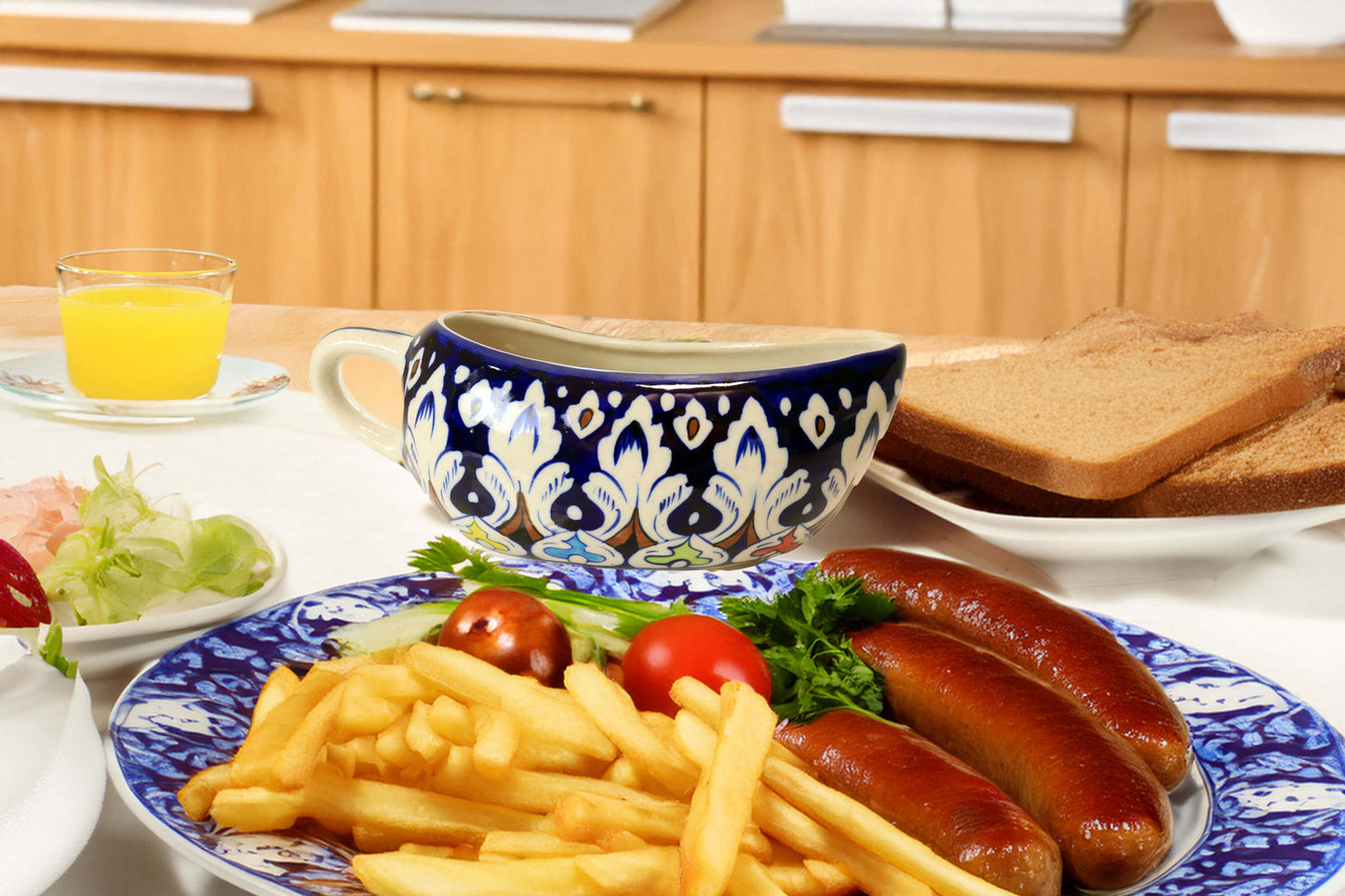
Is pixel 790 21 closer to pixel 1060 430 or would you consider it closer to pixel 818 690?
pixel 1060 430

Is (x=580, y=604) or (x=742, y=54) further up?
(x=742, y=54)

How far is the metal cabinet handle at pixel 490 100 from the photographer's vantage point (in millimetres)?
3451

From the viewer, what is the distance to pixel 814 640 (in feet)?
2.70

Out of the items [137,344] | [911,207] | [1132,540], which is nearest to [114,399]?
[137,344]

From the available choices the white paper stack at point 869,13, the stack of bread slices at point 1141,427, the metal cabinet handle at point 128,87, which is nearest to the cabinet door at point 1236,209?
the white paper stack at point 869,13

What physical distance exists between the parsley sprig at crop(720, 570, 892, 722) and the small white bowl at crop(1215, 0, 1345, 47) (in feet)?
9.12

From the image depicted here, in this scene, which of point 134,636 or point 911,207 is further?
point 911,207

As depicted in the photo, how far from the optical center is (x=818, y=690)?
0.78m

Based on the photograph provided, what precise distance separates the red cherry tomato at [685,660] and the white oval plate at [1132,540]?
30cm

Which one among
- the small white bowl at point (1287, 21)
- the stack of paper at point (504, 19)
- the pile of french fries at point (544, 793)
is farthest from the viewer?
the stack of paper at point (504, 19)

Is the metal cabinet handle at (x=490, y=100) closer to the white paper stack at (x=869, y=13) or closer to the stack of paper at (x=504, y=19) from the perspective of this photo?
the stack of paper at (x=504, y=19)

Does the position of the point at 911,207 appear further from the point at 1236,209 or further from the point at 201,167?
the point at 201,167

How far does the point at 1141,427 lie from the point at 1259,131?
2292 millimetres

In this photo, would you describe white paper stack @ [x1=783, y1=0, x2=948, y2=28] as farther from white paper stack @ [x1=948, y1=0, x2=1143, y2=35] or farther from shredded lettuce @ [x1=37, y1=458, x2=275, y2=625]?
shredded lettuce @ [x1=37, y1=458, x2=275, y2=625]
